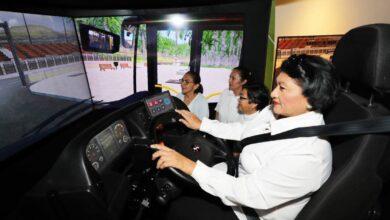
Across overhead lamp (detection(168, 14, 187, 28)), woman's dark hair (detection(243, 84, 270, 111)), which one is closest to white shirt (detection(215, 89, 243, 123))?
woman's dark hair (detection(243, 84, 270, 111))

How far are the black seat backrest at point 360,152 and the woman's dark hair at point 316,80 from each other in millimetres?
162

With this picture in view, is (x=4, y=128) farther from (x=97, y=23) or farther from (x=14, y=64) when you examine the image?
(x=97, y=23)

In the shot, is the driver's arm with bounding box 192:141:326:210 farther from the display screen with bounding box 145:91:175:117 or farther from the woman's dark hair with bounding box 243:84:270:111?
the woman's dark hair with bounding box 243:84:270:111

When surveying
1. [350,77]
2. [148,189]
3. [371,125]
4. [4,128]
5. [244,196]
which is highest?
[350,77]

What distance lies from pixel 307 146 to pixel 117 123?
3.25 ft

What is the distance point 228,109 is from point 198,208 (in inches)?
60.1

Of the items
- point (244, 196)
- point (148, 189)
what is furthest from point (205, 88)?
point (244, 196)

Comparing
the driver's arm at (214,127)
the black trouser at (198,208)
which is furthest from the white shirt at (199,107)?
the black trouser at (198,208)

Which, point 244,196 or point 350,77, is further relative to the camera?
point 350,77

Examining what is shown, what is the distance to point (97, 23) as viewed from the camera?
13.5 feet

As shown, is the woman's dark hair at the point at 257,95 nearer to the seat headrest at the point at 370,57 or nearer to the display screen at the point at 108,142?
the seat headrest at the point at 370,57

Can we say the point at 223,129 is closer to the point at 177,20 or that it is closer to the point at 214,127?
the point at 214,127

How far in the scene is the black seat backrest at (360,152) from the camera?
998 millimetres

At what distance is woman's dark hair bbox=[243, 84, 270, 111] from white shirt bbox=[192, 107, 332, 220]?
89 centimetres
